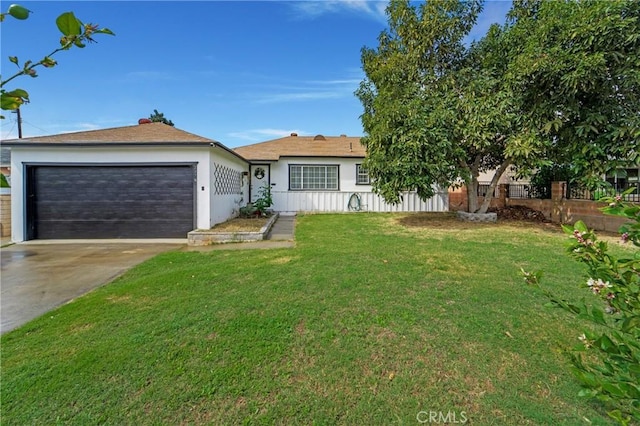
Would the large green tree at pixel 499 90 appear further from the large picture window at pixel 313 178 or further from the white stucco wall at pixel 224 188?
the white stucco wall at pixel 224 188

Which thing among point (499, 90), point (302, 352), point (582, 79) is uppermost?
point (499, 90)

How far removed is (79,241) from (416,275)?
9.72 m

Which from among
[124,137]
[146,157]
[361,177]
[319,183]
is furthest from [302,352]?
[361,177]

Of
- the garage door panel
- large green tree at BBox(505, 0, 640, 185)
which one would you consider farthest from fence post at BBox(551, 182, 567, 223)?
the garage door panel

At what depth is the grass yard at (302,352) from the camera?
7.79 feet

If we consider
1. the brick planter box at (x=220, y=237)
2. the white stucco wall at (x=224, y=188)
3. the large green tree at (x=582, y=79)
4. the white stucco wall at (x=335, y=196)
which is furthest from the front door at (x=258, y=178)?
the large green tree at (x=582, y=79)

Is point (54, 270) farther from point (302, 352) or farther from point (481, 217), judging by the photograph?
point (481, 217)

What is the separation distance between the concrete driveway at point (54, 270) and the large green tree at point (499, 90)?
7.60m

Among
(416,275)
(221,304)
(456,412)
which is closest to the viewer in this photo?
(456,412)

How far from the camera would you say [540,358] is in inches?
116

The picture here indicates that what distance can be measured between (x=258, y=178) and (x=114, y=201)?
6.96 meters

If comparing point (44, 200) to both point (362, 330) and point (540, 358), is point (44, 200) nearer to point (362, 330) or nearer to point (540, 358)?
point (362, 330)

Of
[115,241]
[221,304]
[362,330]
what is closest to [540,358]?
[362,330]

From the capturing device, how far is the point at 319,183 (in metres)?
16.1
